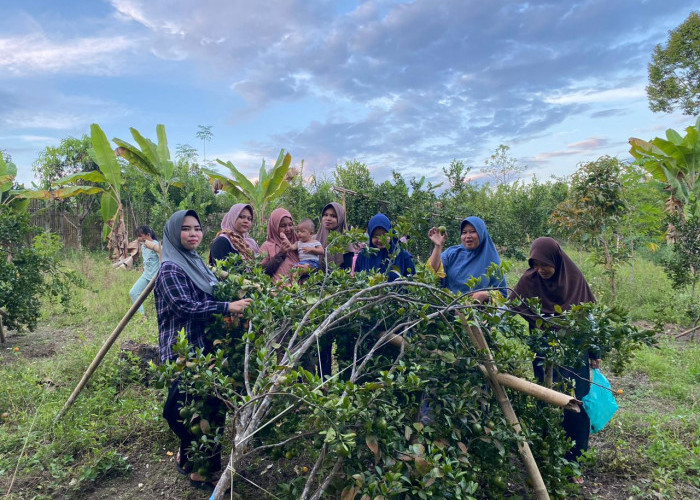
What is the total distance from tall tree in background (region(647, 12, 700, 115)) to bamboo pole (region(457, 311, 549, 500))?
2438 centimetres

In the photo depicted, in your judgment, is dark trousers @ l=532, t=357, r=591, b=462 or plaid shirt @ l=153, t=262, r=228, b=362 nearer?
plaid shirt @ l=153, t=262, r=228, b=362

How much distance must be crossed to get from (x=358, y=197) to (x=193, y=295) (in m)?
4.92

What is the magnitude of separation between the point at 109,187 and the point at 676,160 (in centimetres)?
1311

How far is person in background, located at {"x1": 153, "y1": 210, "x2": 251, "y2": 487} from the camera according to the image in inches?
108

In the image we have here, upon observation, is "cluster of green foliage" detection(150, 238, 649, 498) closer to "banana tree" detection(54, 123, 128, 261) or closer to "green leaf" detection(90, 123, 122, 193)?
"green leaf" detection(90, 123, 122, 193)

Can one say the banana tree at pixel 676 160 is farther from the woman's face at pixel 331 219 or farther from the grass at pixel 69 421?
the grass at pixel 69 421

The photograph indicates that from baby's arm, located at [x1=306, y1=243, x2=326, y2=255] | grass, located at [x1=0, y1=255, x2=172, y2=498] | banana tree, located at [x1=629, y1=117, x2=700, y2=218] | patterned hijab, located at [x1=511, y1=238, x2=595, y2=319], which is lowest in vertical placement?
grass, located at [x1=0, y1=255, x2=172, y2=498]

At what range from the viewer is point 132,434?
3574 mm

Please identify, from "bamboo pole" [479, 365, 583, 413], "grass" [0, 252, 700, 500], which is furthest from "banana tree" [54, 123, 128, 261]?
"bamboo pole" [479, 365, 583, 413]

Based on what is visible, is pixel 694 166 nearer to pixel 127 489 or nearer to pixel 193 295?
pixel 193 295

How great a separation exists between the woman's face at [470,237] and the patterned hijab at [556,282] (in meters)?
0.57

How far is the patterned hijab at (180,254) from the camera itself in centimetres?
287

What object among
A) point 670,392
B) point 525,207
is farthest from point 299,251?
point 525,207

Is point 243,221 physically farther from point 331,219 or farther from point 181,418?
point 181,418
